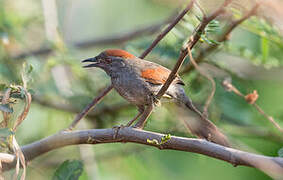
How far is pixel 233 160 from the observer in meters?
2.62

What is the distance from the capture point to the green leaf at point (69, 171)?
327cm

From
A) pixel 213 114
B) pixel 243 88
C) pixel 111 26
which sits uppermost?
pixel 243 88

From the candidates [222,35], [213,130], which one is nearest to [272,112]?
[222,35]

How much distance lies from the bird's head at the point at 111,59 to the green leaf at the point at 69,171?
4.72 feet

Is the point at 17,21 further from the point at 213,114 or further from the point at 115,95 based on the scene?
the point at 213,114

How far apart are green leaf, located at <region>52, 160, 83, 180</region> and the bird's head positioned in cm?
144

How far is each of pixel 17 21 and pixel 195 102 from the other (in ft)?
8.66

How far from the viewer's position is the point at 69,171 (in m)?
3.28

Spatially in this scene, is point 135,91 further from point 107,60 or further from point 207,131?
point 207,131

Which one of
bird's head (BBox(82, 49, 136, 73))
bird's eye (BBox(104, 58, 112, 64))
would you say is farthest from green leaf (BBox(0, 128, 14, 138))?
bird's eye (BBox(104, 58, 112, 64))

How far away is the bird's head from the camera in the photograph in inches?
176

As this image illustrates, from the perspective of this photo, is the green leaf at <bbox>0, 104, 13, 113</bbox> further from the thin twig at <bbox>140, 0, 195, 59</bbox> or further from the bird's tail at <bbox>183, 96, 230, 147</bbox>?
the bird's tail at <bbox>183, 96, 230, 147</bbox>

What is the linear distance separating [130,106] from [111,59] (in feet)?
4.27

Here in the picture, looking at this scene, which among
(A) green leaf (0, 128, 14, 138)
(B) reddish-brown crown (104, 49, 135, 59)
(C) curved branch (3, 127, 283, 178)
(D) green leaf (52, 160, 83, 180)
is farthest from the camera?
(B) reddish-brown crown (104, 49, 135, 59)
